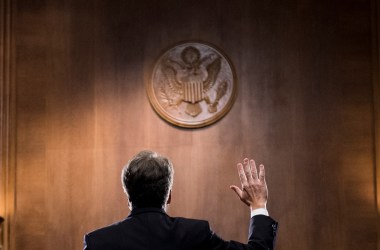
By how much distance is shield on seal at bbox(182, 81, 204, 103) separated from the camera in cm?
563

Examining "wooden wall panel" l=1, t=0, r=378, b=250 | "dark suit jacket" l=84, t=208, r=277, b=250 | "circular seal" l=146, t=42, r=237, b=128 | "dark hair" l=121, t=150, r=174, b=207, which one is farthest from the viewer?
"circular seal" l=146, t=42, r=237, b=128

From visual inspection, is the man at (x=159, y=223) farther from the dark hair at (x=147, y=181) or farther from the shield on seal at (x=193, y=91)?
the shield on seal at (x=193, y=91)

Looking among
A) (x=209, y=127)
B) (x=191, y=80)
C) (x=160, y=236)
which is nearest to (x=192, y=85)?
(x=191, y=80)

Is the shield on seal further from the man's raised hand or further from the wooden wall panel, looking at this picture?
the man's raised hand

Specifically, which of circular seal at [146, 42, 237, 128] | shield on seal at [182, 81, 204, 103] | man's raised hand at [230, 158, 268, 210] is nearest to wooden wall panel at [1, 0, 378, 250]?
circular seal at [146, 42, 237, 128]

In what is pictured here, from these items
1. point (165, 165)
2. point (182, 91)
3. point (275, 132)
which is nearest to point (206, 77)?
point (182, 91)

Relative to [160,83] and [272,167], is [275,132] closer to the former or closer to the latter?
[272,167]

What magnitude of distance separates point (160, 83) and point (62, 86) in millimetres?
943

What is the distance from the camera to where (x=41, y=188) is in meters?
5.67

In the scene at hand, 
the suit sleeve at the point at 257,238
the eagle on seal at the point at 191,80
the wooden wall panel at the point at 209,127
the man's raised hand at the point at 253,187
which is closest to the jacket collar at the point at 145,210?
the suit sleeve at the point at 257,238

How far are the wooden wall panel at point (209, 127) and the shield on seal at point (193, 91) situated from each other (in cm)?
32

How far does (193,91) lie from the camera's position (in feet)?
18.5

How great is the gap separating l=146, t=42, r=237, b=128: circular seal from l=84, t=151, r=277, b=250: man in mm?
3524

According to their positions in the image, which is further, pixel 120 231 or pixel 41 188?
pixel 41 188
